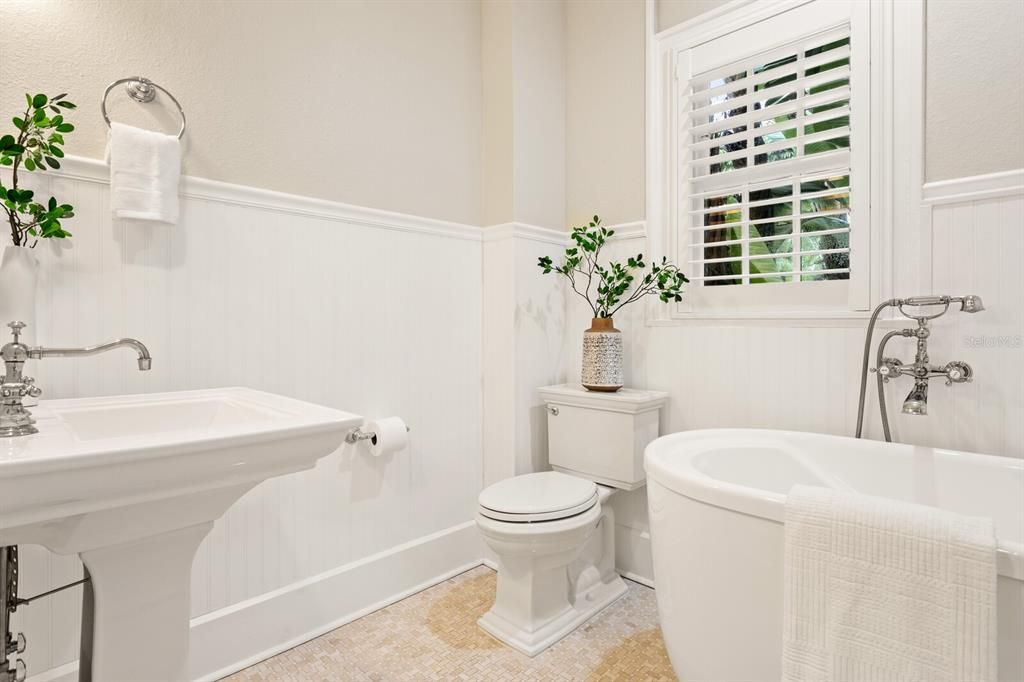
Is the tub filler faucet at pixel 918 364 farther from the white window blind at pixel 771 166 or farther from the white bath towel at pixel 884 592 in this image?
the white bath towel at pixel 884 592

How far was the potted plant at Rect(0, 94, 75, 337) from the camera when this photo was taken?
1.19 metres

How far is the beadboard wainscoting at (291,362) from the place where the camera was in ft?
4.47

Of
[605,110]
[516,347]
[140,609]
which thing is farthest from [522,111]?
[140,609]

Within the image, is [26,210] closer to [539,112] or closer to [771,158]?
[539,112]

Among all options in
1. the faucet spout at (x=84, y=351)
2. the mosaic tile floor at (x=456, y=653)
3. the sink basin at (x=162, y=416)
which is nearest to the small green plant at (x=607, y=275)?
the mosaic tile floor at (x=456, y=653)

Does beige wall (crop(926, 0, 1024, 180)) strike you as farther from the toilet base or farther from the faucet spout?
the faucet spout

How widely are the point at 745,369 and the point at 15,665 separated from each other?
2224mm

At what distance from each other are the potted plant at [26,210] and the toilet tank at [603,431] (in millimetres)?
1645

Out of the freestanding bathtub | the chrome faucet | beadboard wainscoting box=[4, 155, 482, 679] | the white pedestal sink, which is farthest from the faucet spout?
the freestanding bathtub

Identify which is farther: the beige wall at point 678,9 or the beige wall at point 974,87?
the beige wall at point 678,9

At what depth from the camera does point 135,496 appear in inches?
35.2

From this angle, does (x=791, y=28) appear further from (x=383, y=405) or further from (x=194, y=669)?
(x=194, y=669)

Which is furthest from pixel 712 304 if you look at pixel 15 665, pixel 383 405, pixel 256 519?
pixel 15 665

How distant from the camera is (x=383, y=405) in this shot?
1999 millimetres
